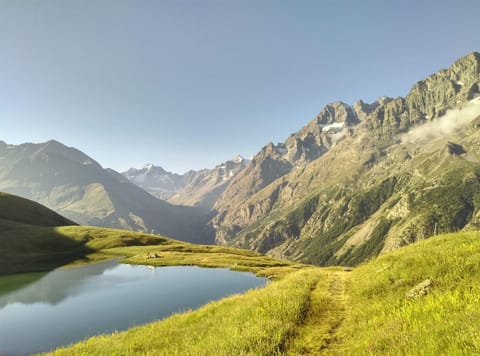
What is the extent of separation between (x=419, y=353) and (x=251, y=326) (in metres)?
7.91

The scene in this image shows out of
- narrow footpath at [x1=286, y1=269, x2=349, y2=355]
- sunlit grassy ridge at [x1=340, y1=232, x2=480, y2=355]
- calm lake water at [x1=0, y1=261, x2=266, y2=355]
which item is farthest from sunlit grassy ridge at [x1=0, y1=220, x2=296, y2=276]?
sunlit grassy ridge at [x1=340, y1=232, x2=480, y2=355]

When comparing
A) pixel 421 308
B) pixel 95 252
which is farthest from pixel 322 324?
pixel 95 252

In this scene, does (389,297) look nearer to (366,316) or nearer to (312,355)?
(366,316)

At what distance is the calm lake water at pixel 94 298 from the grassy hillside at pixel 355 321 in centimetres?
1751

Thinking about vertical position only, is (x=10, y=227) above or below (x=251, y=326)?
above

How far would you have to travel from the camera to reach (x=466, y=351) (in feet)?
23.7

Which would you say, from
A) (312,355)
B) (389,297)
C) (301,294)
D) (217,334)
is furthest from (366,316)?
(217,334)

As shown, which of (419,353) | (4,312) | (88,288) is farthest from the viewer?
(88,288)

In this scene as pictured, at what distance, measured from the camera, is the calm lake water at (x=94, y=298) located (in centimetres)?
3150

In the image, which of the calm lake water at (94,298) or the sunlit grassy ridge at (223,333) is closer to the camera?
the sunlit grassy ridge at (223,333)

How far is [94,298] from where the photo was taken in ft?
149

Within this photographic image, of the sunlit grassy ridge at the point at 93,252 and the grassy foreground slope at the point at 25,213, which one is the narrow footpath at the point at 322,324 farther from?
the grassy foreground slope at the point at 25,213

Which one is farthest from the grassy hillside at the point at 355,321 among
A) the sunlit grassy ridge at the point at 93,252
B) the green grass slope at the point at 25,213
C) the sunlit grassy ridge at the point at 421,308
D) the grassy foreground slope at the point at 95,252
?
the green grass slope at the point at 25,213

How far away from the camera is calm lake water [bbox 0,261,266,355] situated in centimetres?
3150
